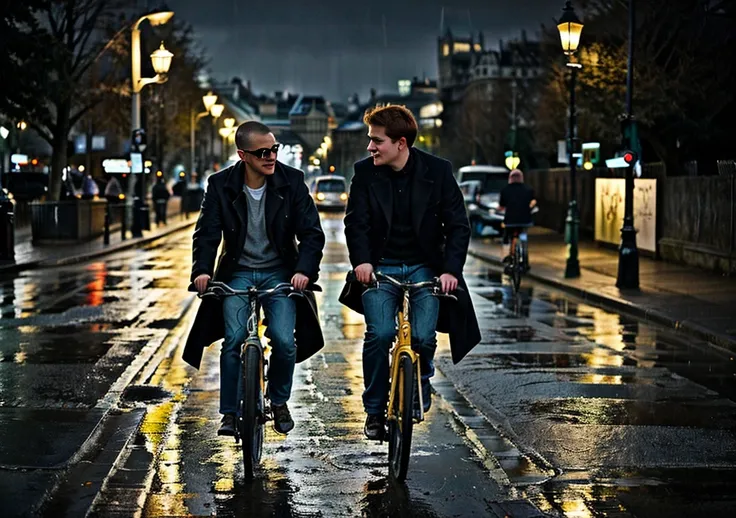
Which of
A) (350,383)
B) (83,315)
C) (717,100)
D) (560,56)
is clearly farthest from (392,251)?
(560,56)

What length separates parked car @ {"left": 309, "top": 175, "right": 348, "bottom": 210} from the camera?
2418 inches

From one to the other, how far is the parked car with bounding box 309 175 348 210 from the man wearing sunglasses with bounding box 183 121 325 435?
5347cm

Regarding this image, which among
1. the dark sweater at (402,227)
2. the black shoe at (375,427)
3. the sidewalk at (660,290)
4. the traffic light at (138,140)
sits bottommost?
the sidewalk at (660,290)

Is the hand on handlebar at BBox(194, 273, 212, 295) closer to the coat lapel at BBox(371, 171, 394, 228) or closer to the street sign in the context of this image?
the coat lapel at BBox(371, 171, 394, 228)

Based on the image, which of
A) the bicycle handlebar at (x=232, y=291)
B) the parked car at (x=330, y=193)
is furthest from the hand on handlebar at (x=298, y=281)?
the parked car at (x=330, y=193)

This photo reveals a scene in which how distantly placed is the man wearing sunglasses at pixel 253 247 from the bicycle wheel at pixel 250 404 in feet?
0.89

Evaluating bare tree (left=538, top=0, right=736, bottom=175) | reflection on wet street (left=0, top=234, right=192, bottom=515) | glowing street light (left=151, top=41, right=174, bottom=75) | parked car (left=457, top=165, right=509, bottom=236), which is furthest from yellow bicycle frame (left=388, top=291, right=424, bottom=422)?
bare tree (left=538, top=0, right=736, bottom=175)

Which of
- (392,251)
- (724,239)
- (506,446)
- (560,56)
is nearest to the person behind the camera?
(392,251)

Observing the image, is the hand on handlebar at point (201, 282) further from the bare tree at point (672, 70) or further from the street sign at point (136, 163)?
the bare tree at point (672, 70)

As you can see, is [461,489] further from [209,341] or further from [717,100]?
[717,100]

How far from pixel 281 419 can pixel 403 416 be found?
982mm

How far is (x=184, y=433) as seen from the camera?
8.66 meters

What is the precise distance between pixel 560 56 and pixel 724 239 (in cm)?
2918

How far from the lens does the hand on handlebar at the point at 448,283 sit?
7123 mm
